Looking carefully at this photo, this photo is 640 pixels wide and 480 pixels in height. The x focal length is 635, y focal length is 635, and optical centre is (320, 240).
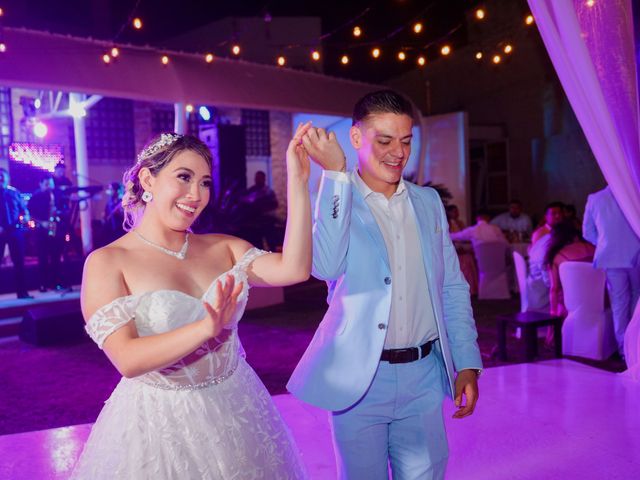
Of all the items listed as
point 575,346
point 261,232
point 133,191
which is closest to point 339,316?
point 133,191

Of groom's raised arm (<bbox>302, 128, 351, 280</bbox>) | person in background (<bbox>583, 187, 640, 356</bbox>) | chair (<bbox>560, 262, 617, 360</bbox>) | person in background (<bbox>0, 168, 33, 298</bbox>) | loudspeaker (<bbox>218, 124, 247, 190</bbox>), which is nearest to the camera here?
groom's raised arm (<bbox>302, 128, 351, 280</bbox>)

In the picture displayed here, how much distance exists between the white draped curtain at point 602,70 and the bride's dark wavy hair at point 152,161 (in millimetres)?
2528

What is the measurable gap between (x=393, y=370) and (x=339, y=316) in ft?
0.79

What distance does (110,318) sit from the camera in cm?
160

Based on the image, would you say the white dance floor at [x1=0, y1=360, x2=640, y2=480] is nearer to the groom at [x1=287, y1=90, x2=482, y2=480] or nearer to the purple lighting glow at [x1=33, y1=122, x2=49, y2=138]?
the groom at [x1=287, y1=90, x2=482, y2=480]

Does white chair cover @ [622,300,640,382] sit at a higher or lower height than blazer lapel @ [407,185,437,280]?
lower

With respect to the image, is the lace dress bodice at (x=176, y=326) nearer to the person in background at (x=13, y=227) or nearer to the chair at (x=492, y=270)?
the chair at (x=492, y=270)

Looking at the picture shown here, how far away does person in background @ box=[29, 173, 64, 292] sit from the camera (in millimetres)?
9414

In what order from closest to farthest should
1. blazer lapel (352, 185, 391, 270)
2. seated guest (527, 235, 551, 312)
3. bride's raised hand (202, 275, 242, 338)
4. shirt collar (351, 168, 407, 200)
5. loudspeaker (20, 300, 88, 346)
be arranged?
1. bride's raised hand (202, 275, 242, 338)
2. blazer lapel (352, 185, 391, 270)
3. shirt collar (351, 168, 407, 200)
4. seated guest (527, 235, 551, 312)
5. loudspeaker (20, 300, 88, 346)

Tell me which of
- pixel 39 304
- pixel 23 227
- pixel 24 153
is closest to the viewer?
pixel 39 304

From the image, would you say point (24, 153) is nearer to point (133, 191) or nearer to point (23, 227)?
point (23, 227)

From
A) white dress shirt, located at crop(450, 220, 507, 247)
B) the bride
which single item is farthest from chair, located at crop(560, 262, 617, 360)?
the bride

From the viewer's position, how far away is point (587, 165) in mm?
12250

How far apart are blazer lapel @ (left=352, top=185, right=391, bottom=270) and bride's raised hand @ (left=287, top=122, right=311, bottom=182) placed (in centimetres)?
29
